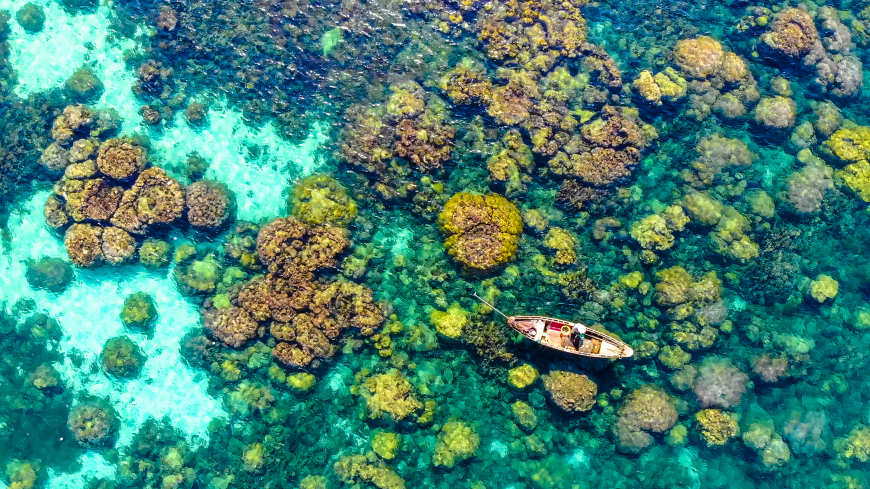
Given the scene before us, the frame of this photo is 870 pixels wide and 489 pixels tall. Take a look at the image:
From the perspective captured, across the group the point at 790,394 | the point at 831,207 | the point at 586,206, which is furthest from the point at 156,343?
the point at 831,207

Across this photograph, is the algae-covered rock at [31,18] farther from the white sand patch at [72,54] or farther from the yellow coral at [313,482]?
the yellow coral at [313,482]

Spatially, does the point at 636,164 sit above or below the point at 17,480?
above

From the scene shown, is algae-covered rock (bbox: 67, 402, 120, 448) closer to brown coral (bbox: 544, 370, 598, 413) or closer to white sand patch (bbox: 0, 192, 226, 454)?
white sand patch (bbox: 0, 192, 226, 454)

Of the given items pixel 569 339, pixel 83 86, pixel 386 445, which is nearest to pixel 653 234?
pixel 569 339

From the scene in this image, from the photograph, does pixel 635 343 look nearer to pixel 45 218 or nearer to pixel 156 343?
pixel 156 343

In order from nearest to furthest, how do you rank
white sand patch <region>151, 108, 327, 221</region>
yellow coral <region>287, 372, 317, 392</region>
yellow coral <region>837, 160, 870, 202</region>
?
yellow coral <region>287, 372, 317, 392</region> → white sand patch <region>151, 108, 327, 221</region> → yellow coral <region>837, 160, 870, 202</region>

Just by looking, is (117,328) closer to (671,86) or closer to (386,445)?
(386,445)

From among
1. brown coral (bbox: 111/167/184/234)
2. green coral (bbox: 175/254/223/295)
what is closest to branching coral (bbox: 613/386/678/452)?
green coral (bbox: 175/254/223/295)
